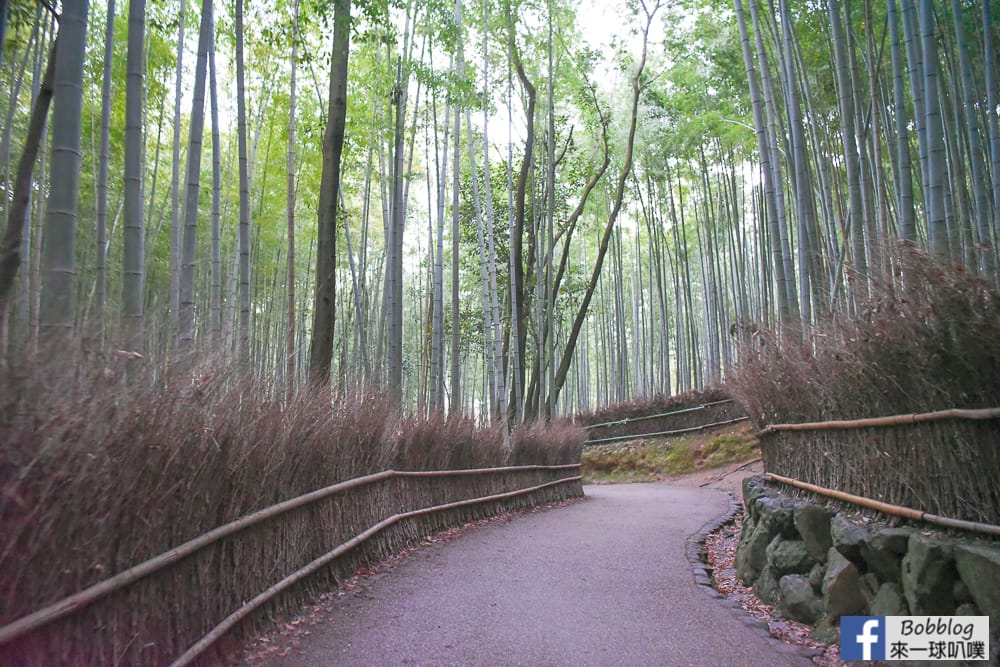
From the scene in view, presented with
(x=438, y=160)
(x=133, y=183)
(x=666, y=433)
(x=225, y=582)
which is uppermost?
(x=438, y=160)

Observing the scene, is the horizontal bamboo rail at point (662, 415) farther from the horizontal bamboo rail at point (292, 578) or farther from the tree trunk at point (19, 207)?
the tree trunk at point (19, 207)

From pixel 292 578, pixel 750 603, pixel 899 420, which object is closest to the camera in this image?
pixel 899 420

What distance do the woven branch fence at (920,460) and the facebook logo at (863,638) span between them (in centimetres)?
43

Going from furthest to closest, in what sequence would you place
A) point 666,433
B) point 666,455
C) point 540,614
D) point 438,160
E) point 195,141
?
point 666,433 < point 666,455 < point 438,160 < point 195,141 < point 540,614

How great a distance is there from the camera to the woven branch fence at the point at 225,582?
63.1 inches

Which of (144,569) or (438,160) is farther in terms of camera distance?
(438,160)

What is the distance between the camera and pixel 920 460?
237 centimetres

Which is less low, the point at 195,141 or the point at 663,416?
the point at 195,141

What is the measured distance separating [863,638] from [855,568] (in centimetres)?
30

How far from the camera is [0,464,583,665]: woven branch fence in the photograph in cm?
160

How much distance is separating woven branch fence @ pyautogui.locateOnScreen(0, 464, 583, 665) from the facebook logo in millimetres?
2092

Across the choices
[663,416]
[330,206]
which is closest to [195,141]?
[330,206]

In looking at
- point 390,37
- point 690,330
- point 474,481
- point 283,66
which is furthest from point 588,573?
point 690,330

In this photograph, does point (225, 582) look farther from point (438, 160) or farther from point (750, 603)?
point (438, 160)
